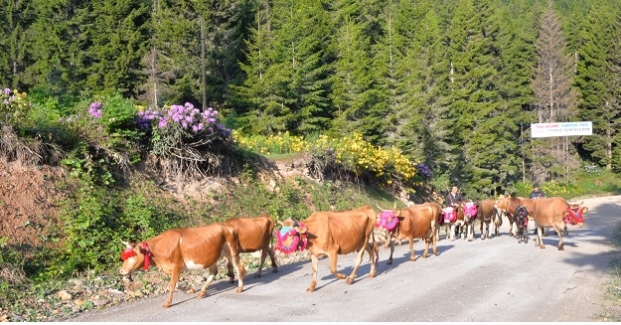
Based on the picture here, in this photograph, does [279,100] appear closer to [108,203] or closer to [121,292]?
[108,203]

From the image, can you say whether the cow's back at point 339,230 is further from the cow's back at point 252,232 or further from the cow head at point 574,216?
the cow head at point 574,216

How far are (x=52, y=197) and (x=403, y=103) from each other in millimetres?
27464

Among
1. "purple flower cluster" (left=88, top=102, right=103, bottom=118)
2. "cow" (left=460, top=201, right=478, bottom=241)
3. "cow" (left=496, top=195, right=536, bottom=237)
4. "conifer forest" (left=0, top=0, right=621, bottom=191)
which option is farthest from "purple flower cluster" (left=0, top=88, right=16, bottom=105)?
"cow" (left=496, top=195, right=536, bottom=237)

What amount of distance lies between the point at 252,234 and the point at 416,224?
504 centimetres

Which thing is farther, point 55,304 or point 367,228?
point 367,228

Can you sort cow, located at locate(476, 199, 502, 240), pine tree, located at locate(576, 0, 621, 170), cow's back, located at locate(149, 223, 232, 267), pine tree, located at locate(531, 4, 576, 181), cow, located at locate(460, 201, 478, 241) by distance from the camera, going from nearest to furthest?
cow's back, located at locate(149, 223, 232, 267) < cow, located at locate(460, 201, 478, 241) < cow, located at locate(476, 199, 502, 240) < pine tree, located at locate(531, 4, 576, 181) < pine tree, located at locate(576, 0, 621, 170)

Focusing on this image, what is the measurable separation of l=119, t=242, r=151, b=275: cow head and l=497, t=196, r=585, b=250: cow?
39.2ft

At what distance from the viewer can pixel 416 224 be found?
51.2 feet

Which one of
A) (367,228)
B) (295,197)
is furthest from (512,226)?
(367,228)

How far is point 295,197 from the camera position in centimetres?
2170

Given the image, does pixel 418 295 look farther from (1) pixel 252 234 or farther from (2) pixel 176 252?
(2) pixel 176 252

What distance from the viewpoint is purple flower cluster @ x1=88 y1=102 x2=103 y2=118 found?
16828 mm

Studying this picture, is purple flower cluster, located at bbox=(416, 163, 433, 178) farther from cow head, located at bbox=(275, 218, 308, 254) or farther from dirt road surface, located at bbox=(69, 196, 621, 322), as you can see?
cow head, located at bbox=(275, 218, 308, 254)

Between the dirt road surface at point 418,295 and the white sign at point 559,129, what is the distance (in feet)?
115
